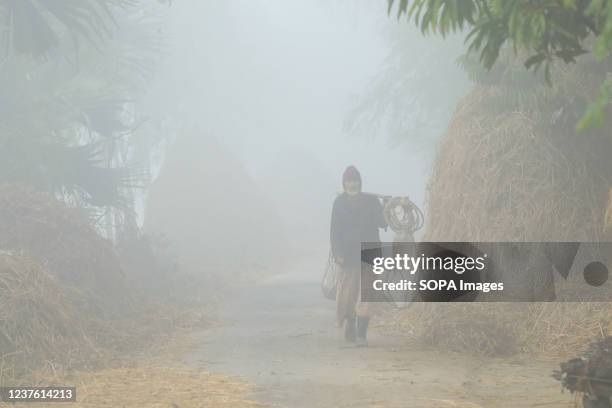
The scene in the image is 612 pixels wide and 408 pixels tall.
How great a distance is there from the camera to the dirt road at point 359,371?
656cm

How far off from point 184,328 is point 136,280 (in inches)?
164

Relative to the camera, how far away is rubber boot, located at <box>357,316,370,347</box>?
9.60 meters

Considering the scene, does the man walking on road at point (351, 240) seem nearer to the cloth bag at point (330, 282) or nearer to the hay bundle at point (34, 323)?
the cloth bag at point (330, 282)

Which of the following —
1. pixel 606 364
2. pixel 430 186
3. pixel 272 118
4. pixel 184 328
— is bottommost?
pixel 184 328

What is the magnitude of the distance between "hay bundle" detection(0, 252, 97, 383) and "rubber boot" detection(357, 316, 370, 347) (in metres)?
2.93

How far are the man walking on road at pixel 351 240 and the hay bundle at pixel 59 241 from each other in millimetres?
3799

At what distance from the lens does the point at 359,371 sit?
25.9 ft

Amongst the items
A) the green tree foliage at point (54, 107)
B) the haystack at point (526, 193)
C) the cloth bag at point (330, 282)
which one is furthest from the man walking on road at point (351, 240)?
the green tree foliage at point (54, 107)

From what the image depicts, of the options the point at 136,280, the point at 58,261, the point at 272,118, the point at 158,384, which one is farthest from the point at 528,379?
the point at 272,118

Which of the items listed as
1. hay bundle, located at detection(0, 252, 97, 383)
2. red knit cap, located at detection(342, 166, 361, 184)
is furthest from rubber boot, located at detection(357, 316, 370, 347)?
hay bundle, located at detection(0, 252, 97, 383)

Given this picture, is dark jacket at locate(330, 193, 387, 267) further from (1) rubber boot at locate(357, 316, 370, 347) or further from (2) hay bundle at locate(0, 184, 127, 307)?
(2) hay bundle at locate(0, 184, 127, 307)

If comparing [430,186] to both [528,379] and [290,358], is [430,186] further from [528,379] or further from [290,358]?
[528,379]

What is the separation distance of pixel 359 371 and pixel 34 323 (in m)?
3.36

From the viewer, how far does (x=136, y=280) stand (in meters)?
15.8
